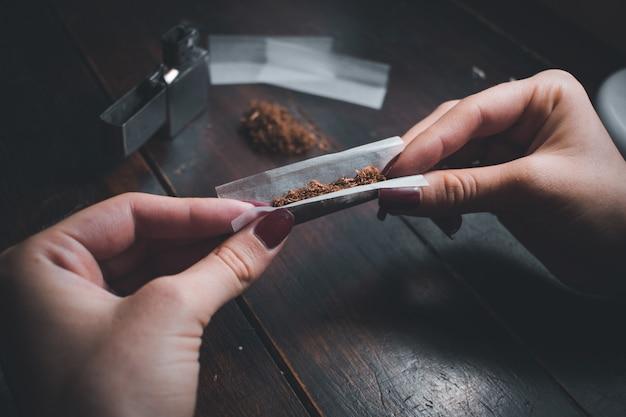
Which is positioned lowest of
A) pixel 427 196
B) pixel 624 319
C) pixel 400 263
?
pixel 624 319

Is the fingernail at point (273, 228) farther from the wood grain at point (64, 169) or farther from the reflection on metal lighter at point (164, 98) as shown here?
the reflection on metal lighter at point (164, 98)

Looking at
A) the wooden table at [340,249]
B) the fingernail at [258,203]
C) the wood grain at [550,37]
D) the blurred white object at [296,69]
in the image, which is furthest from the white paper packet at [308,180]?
the wood grain at [550,37]

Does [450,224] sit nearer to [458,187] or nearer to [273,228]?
[458,187]

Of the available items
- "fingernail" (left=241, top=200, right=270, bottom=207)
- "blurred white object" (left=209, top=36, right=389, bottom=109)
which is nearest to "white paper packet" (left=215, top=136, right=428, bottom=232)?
"fingernail" (left=241, top=200, right=270, bottom=207)

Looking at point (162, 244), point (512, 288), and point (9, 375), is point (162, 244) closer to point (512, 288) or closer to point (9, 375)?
point (9, 375)

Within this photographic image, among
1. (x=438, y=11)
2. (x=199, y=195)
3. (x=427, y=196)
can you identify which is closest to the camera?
(x=427, y=196)

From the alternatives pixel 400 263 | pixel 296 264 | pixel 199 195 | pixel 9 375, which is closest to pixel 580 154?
pixel 400 263

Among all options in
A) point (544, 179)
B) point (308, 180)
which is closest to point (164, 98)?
point (308, 180)
